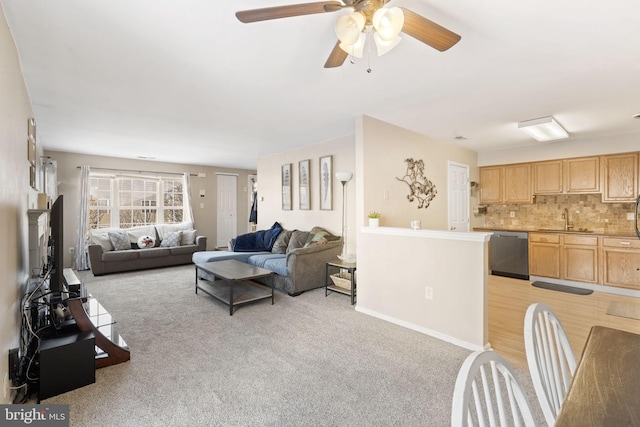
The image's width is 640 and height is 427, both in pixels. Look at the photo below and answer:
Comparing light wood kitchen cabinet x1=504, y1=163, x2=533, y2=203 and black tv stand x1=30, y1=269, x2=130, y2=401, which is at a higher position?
light wood kitchen cabinet x1=504, y1=163, x2=533, y2=203

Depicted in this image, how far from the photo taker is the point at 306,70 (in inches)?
95.2

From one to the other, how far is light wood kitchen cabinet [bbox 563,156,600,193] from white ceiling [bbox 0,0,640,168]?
1.65 feet

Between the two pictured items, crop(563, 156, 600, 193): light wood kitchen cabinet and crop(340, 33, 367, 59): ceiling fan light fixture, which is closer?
crop(340, 33, 367, 59): ceiling fan light fixture

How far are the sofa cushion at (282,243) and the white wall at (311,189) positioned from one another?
297 millimetres

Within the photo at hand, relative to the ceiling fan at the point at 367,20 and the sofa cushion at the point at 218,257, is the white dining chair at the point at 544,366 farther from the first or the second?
the sofa cushion at the point at 218,257

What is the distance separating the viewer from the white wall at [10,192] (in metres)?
1.65

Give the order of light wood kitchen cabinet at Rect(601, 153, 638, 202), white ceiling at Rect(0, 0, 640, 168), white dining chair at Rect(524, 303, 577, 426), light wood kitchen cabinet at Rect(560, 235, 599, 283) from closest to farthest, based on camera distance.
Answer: white dining chair at Rect(524, 303, 577, 426), white ceiling at Rect(0, 0, 640, 168), light wood kitchen cabinet at Rect(601, 153, 638, 202), light wood kitchen cabinet at Rect(560, 235, 599, 283)

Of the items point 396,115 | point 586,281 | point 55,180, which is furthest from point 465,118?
point 55,180

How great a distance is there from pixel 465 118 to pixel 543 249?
9.07 ft

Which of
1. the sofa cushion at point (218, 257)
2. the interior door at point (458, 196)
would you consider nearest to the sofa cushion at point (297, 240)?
the sofa cushion at point (218, 257)

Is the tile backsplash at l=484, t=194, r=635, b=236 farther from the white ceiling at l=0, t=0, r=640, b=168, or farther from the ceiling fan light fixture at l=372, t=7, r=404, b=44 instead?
the ceiling fan light fixture at l=372, t=7, r=404, b=44

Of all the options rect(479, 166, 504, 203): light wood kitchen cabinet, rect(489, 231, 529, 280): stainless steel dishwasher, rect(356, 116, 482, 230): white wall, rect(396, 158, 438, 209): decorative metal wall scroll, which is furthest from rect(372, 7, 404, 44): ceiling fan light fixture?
rect(479, 166, 504, 203): light wood kitchen cabinet

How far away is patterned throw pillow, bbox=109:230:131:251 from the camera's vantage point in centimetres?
570

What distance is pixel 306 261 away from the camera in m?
4.21
